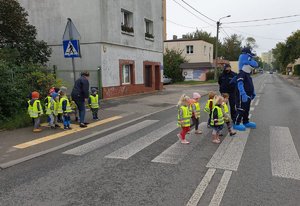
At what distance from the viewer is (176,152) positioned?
6.28 meters

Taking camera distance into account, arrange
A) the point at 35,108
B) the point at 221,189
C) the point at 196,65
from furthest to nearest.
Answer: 1. the point at 196,65
2. the point at 35,108
3. the point at 221,189

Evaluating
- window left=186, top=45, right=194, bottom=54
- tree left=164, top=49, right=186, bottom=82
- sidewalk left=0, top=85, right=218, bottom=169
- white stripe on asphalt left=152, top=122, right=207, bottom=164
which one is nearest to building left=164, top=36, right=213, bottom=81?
window left=186, top=45, right=194, bottom=54

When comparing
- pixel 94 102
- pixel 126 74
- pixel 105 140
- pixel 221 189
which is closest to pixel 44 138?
pixel 105 140

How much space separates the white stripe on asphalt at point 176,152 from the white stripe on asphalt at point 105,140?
1628 mm

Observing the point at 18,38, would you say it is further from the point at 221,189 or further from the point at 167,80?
the point at 167,80

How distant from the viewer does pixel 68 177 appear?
4945mm

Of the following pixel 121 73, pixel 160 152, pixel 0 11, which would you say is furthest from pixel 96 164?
pixel 121 73

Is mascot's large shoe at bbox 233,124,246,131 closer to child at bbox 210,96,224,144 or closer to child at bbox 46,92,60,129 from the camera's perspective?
child at bbox 210,96,224,144

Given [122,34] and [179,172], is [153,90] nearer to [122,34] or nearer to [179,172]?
[122,34]

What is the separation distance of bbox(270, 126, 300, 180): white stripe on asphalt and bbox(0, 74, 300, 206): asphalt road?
15 millimetres

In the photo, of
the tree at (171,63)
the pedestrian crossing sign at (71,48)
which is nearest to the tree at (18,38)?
the pedestrian crossing sign at (71,48)

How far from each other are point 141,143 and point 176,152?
1138mm

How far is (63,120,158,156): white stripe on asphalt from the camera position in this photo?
21.5 feet

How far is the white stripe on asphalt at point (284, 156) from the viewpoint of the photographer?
5027mm
